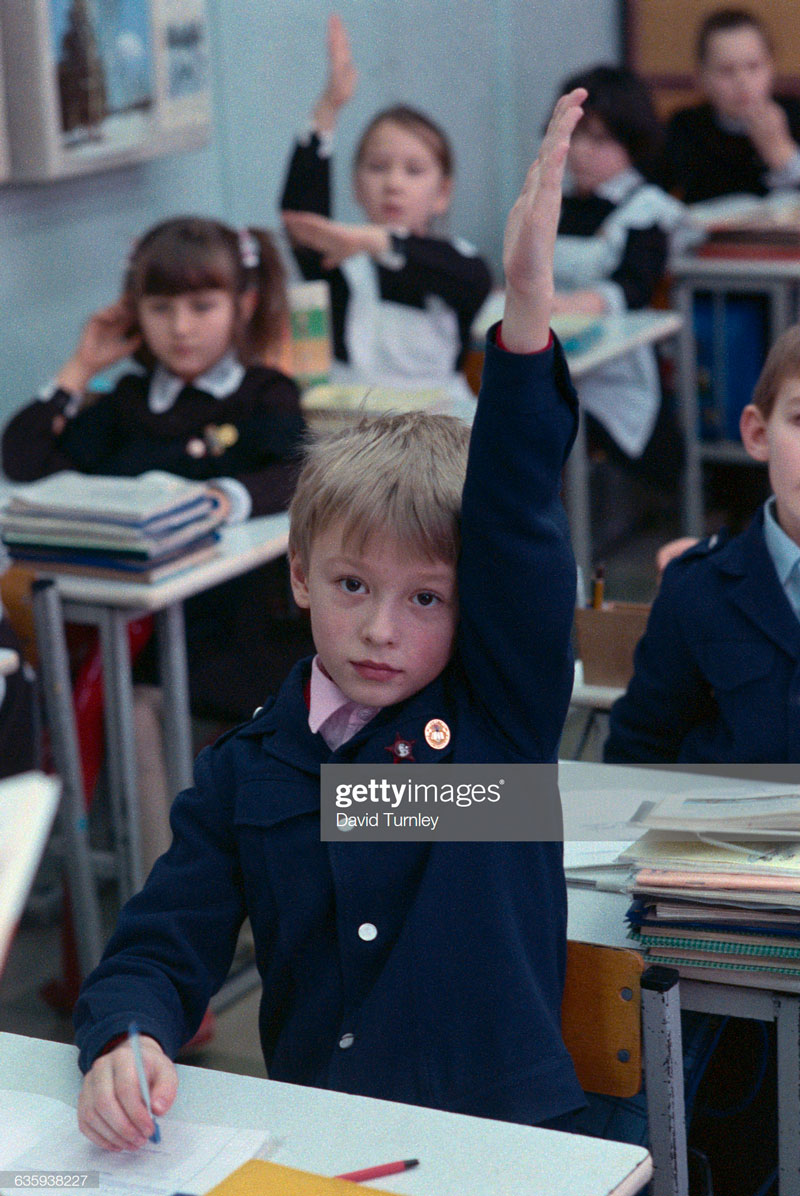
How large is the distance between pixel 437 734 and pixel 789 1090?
0.45m

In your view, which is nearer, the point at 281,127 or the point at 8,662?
the point at 8,662

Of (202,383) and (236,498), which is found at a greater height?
(202,383)

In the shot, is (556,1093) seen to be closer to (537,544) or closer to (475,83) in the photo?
(537,544)

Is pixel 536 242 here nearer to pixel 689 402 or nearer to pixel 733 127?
pixel 689 402

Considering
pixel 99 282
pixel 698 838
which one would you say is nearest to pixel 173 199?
pixel 99 282

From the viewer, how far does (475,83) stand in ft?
18.7

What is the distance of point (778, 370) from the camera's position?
6.05 ft

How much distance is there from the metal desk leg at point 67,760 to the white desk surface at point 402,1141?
1.32 metres

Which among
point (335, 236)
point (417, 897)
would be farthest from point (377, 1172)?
point (335, 236)

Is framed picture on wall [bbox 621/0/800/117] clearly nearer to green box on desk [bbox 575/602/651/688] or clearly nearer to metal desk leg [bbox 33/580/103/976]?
metal desk leg [bbox 33/580/103/976]

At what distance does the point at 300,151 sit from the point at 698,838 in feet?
9.52
